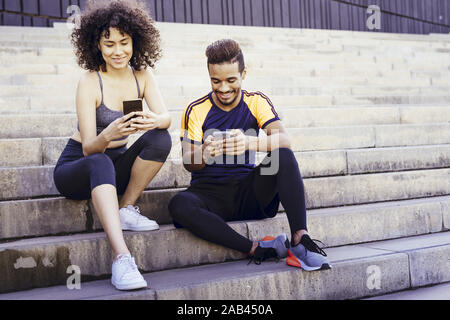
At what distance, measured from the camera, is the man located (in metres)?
2.34

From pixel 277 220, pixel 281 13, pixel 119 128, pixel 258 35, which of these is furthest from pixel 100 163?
pixel 281 13

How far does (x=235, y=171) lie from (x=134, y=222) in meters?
0.60

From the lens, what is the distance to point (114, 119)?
2553 mm

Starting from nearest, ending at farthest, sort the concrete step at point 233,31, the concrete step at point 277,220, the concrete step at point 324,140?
the concrete step at point 277,220 < the concrete step at point 324,140 < the concrete step at point 233,31

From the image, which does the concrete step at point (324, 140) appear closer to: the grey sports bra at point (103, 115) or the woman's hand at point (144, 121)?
the grey sports bra at point (103, 115)

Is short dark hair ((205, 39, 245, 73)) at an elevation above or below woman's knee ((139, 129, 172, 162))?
above

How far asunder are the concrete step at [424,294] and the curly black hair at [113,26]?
1.80m

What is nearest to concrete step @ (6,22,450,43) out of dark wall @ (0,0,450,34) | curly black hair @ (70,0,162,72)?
dark wall @ (0,0,450,34)

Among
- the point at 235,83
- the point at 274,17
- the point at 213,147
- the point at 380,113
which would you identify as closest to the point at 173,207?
the point at 213,147

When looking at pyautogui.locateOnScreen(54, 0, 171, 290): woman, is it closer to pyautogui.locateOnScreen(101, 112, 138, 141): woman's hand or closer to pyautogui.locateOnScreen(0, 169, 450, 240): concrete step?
pyautogui.locateOnScreen(101, 112, 138, 141): woman's hand

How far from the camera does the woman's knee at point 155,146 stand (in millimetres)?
2488

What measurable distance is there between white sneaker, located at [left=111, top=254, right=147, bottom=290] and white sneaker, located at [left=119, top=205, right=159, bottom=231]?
13.0 inches

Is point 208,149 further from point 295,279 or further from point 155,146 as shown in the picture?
point 295,279

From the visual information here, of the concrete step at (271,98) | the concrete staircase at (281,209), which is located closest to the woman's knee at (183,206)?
the concrete staircase at (281,209)
